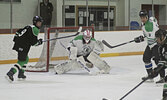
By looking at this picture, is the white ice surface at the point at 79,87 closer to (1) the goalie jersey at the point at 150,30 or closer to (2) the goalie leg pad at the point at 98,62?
(2) the goalie leg pad at the point at 98,62

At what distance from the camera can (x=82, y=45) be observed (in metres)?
6.18

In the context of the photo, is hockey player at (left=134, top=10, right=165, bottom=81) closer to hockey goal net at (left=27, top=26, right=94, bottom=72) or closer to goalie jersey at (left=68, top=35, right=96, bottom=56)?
goalie jersey at (left=68, top=35, right=96, bottom=56)

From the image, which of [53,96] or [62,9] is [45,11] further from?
[53,96]

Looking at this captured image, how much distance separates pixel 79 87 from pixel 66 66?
1.33 m

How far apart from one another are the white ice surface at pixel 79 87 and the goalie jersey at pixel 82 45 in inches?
14.8

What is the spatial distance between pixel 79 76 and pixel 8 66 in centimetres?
202

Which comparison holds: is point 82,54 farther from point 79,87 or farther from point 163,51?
point 163,51

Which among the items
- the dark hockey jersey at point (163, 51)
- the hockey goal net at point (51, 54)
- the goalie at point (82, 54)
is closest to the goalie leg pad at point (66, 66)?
the goalie at point (82, 54)

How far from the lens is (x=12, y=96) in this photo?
424 centimetres

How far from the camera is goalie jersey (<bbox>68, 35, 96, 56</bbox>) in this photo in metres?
6.16

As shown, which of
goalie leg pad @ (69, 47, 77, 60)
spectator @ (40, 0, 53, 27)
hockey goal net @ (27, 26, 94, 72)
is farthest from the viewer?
spectator @ (40, 0, 53, 27)

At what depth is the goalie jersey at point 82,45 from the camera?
6.16 m

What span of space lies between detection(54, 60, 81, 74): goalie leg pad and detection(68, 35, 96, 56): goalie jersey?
0.22 meters

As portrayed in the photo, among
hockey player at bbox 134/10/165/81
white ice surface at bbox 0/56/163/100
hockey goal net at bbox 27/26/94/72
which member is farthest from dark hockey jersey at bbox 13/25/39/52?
hockey player at bbox 134/10/165/81
